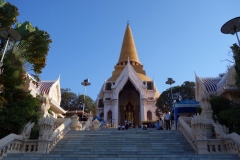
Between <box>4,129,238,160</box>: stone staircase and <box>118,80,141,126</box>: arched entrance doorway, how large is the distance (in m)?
16.9

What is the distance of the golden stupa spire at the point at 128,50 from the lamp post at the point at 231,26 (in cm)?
2631

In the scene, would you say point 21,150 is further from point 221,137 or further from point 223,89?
point 223,89

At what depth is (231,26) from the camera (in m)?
8.76

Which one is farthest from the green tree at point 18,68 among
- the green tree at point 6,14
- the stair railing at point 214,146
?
the stair railing at point 214,146

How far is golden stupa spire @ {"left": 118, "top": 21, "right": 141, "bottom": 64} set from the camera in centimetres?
3580

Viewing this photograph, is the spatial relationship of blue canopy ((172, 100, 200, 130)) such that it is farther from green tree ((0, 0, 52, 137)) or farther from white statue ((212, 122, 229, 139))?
green tree ((0, 0, 52, 137))

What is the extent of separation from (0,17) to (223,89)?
537 inches

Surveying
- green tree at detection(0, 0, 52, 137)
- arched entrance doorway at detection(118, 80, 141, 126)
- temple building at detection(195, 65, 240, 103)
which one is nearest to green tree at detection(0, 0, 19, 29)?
green tree at detection(0, 0, 52, 137)

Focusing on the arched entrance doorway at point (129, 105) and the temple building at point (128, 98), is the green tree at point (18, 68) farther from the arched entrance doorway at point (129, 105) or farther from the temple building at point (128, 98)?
the arched entrance doorway at point (129, 105)

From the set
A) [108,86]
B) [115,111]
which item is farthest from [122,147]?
[108,86]

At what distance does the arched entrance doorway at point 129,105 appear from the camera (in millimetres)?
28000

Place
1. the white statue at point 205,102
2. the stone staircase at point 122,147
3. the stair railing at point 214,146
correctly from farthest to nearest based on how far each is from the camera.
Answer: the white statue at point 205,102
the stair railing at point 214,146
the stone staircase at point 122,147

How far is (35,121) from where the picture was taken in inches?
402

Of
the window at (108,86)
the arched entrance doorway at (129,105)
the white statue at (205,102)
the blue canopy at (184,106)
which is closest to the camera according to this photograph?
the white statue at (205,102)
